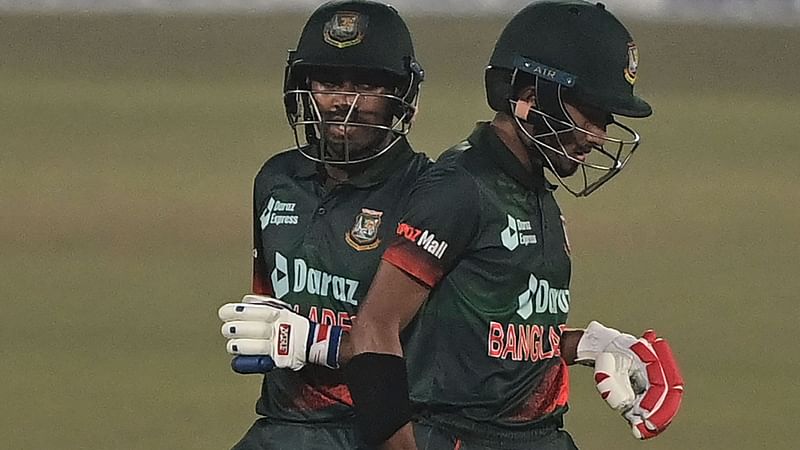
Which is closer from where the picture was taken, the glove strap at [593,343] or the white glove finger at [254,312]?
the white glove finger at [254,312]

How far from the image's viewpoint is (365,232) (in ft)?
10.5

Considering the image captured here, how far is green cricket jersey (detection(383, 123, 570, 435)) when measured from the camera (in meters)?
2.97

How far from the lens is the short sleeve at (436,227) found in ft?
9.50

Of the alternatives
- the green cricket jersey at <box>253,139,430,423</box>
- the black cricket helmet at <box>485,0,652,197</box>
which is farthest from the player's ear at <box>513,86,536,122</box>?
the green cricket jersey at <box>253,139,430,423</box>

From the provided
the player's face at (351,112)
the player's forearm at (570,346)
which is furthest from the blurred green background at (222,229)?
the player's face at (351,112)

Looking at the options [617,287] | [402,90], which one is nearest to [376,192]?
[402,90]

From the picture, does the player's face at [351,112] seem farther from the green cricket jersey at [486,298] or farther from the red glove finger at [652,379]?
the red glove finger at [652,379]

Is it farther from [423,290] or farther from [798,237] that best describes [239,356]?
[798,237]

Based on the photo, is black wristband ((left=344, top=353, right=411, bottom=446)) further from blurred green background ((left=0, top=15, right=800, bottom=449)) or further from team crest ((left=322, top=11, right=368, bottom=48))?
blurred green background ((left=0, top=15, right=800, bottom=449))

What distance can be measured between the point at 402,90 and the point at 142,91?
10.5m

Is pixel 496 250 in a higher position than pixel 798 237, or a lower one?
higher

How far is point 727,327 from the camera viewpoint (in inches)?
273

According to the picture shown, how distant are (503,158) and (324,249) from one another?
0.37 m

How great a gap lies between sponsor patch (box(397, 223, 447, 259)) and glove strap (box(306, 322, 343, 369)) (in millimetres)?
259
